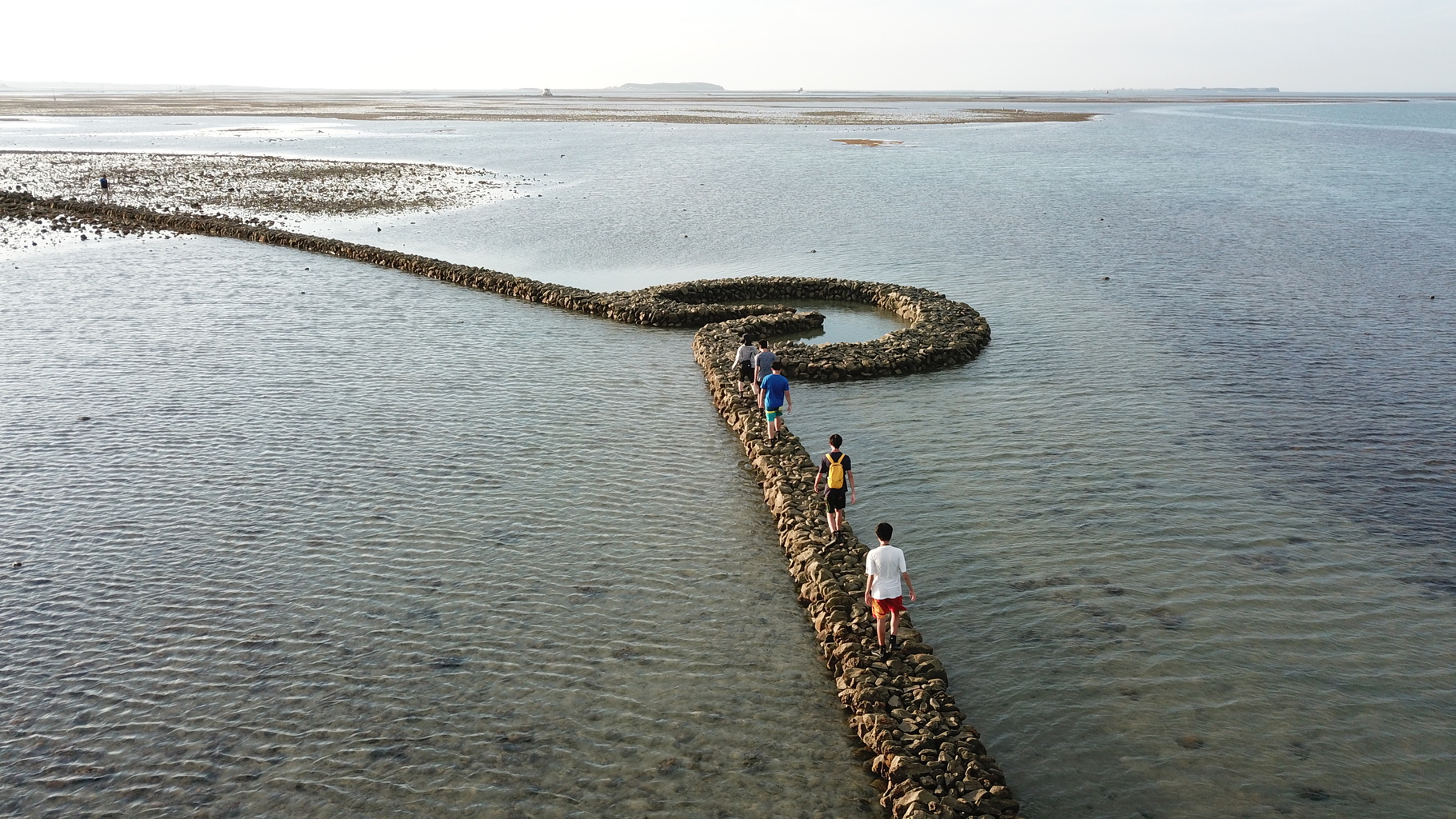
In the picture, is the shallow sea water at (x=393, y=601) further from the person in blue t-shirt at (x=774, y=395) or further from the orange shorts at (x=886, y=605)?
the person in blue t-shirt at (x=774, y=395)

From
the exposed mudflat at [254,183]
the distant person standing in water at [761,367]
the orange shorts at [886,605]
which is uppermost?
the exposed mudflat at [254,183]

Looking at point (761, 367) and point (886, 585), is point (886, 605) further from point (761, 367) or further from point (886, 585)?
point (761, 367)

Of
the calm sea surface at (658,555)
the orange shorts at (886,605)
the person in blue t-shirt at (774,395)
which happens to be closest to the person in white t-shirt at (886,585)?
the orange shorts at (886,605)

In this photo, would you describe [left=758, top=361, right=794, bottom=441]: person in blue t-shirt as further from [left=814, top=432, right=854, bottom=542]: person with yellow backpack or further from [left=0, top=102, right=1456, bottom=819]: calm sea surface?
[left=814, top=432, right=854, bottom=542]: person with yellow backpack

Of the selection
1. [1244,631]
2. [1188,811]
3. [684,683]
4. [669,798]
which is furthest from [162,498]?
[1244,631]

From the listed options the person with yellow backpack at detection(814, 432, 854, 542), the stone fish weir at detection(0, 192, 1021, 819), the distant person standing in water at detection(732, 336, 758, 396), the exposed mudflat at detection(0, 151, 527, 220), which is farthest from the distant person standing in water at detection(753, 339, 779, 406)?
the exposed mudflat at detection(0, 151, 527, 220)
